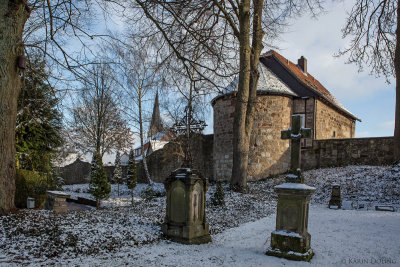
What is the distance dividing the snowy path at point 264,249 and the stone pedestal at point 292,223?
6.2 inches

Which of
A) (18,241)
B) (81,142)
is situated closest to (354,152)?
(18,241)

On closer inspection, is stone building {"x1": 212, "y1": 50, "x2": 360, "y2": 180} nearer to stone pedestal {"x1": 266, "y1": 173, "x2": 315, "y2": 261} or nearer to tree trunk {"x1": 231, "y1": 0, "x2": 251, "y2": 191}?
tree trunk {"x1": 231, "y1": 0, "x2": 251, "y2": 191}

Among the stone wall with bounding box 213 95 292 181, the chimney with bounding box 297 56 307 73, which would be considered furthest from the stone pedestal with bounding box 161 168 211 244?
the chimney with bounding box 297 56 307 73

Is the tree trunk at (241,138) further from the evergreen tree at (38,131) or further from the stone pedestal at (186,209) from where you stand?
the evergreen tree at (38,131)

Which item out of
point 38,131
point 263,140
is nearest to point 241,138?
point 263,140

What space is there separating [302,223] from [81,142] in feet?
69.9

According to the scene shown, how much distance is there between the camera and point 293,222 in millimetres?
4668

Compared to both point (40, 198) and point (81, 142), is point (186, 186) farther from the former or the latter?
point (81, 142)

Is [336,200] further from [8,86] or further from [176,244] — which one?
[8,86]

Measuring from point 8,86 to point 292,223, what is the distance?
220 inches

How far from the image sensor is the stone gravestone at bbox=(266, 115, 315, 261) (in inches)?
177

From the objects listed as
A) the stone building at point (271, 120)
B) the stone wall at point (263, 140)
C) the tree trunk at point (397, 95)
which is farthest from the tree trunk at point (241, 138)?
the tree trunk at point (397, 95)

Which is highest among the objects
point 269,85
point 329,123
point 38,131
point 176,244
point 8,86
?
point 269,85

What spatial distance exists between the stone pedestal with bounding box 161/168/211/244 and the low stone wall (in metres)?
12.4
